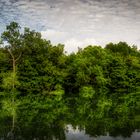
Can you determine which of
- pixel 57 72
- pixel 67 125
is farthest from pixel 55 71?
pixel 67 125

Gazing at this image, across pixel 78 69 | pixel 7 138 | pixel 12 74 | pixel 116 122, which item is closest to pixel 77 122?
pixel 116 122

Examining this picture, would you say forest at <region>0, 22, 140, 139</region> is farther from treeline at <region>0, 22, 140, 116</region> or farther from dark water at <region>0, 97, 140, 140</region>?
dark water at <region>0, 97, 140, 140</region>

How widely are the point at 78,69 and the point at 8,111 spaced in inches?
1300

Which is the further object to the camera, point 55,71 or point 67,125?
point 55,71

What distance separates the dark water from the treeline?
21.0 m

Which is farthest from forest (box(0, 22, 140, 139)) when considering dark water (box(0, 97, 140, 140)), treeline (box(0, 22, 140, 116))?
dark water (box(0, 97, 140, 140))

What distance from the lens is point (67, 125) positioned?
2545 centimetres

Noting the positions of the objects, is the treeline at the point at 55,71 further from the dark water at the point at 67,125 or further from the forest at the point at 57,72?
the dark water at the point at 67,125

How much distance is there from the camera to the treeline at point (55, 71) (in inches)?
2265

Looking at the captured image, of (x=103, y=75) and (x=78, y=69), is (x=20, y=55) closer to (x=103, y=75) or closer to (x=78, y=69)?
(x=78, y=69)

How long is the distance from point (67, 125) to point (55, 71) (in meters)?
35.0

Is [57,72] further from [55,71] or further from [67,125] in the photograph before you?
[67,125]

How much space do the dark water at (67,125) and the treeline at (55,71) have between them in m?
21.0

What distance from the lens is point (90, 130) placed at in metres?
23.1
